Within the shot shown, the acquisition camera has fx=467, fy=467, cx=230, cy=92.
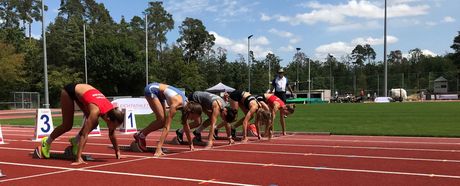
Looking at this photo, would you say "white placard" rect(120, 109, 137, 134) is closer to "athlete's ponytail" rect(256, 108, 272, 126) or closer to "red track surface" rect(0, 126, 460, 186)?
"red track surface" rect(0, 126, 460, 186)

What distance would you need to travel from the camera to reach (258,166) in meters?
7.70

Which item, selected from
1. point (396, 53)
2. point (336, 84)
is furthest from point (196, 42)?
point (396, 53)

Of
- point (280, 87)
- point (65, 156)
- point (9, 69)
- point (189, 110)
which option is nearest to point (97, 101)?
point (65, 156)

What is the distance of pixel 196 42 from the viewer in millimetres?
93750

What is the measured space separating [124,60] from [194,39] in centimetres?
3290

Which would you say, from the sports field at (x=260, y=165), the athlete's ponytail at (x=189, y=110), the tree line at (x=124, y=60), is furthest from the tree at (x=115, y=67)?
the athlete's ponytail at (x=189, y=110)

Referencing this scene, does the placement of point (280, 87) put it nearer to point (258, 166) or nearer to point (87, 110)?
point (258, 166)

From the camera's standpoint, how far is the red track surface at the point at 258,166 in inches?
253

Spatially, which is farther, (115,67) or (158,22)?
(158,22)

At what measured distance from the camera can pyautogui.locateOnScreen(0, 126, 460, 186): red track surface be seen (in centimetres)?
641

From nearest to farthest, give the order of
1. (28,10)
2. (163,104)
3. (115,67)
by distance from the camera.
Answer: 1. (163,104)
2. (115,67)
3. (28,10)

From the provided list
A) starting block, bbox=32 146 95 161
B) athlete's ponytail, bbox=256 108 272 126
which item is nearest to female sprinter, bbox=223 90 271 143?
athlete's ponytail, bbox=256 108 272 126

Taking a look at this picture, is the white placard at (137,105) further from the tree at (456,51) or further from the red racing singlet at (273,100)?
the tree at (456,51)

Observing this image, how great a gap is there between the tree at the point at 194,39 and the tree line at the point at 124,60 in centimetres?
20
